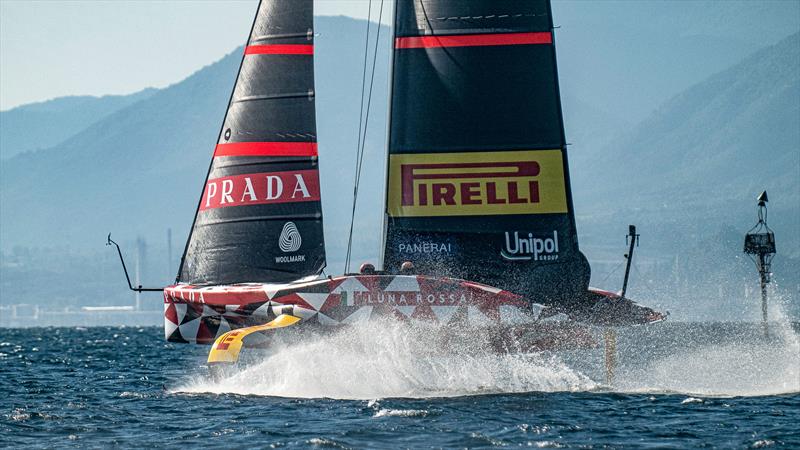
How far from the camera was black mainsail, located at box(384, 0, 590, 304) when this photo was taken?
25266 millimetres

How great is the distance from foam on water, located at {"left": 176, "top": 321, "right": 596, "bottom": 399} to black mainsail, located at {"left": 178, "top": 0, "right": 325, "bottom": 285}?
2738 millimetres

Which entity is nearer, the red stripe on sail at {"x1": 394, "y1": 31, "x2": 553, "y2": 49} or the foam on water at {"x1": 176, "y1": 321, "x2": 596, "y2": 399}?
the foam on water at {"x1": 176, "y1": 321, "x2": 596, "y2": 399}

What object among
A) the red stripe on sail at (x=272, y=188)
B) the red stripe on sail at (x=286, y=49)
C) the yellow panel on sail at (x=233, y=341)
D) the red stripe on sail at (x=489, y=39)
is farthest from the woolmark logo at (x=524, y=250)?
the red stripe on sail at (x=286, y=49)

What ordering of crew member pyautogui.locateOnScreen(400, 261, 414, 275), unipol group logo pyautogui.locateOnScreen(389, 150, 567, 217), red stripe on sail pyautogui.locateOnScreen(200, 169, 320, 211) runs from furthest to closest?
red stripe on sail pyautogui.locateOnScreen(200, 169, 320, 211), unipol group logo pyautogui.locateOnScreen(389, 150, 567, 217), crew member pyautogui.locateOnScreen(400, 261, 414, 275)

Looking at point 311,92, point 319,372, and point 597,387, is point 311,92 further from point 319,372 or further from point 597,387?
point 597,387

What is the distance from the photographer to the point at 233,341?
74.9 ft

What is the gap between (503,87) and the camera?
83.6 feet

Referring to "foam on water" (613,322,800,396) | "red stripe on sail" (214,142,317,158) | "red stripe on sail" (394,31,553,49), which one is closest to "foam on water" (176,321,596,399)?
"foam on water" (613,322,800,396)

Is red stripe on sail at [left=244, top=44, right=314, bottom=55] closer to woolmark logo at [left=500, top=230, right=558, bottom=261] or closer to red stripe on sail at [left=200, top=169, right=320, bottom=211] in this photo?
red stripe on sail at [left=200, top=169, right=320, bottom=211]

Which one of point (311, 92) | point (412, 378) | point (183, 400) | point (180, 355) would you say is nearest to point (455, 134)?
point (311, 92)

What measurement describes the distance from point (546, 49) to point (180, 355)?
23610 millimetres

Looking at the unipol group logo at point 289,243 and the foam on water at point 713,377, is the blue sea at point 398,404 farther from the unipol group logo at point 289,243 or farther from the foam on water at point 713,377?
the unipol group logo at point 289,243

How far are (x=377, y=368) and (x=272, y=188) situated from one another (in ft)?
16.4

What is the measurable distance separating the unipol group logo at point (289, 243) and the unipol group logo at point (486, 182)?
2.56 m
